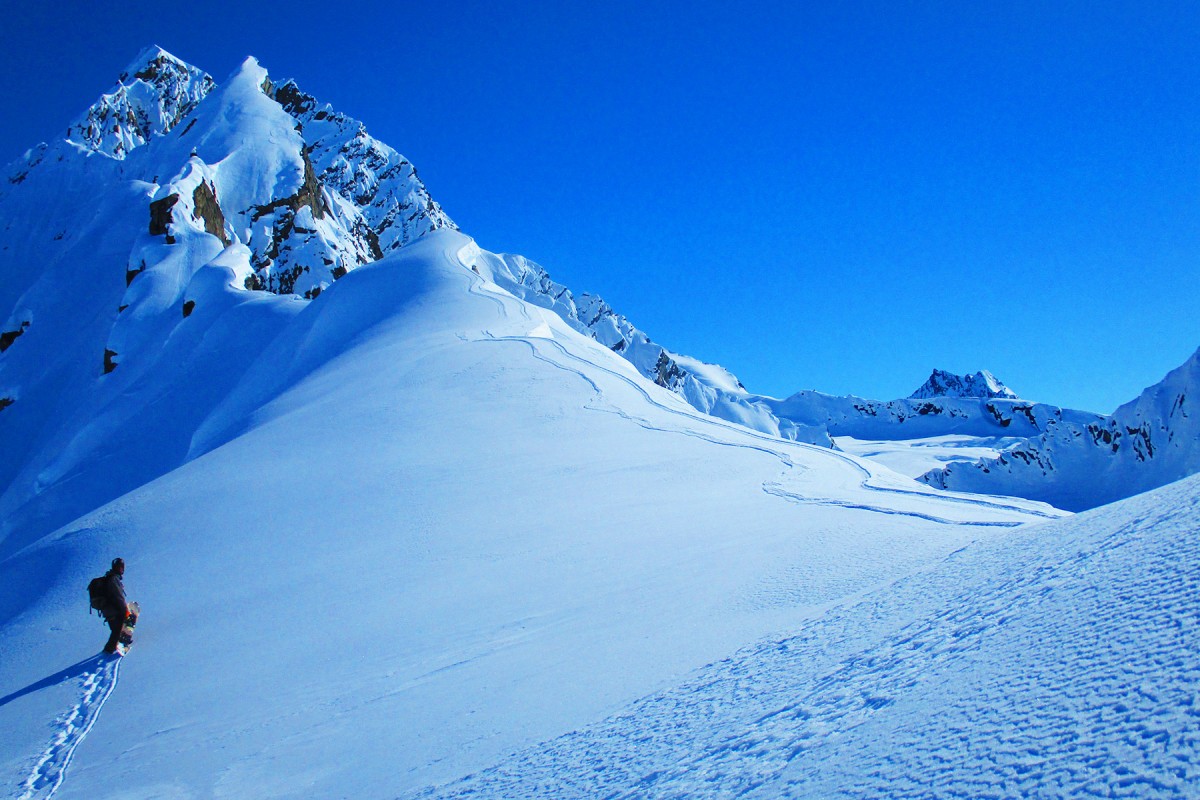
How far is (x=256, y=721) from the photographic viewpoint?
4.28m

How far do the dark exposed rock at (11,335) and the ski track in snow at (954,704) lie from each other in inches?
1887

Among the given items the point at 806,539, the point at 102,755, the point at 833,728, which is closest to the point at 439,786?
the point at 833,728

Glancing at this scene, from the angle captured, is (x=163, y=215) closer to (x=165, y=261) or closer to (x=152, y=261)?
(x=152, y=261)

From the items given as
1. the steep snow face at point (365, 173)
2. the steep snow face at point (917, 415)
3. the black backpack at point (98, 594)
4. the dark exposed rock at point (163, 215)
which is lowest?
the black backpack at point (98, 594)

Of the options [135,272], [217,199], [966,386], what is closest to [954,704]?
[135,272]

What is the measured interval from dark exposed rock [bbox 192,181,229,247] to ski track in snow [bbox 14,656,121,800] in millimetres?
40008

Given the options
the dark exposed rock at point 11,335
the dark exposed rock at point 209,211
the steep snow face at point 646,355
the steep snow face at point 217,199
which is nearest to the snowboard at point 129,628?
the steep snow face at point 217,199

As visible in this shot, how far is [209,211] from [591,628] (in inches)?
1759

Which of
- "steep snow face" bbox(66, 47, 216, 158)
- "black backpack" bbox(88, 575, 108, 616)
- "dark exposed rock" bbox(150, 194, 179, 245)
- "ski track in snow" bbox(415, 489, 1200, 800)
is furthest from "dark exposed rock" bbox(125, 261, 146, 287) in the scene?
"ski track in snow" bbox(415, 489, 1200, 800)

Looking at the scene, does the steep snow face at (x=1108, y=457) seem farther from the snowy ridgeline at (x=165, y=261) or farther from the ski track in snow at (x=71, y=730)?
the ski track in snow at (x=71, y=730)

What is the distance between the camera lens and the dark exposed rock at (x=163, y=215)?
36.8m

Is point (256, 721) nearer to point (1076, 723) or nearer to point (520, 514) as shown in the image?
point (520, 514)

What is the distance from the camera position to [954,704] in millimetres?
2076

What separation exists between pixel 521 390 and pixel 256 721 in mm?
9527
